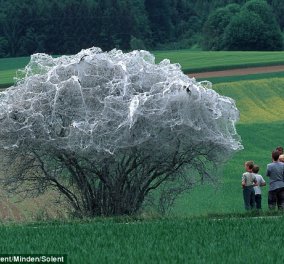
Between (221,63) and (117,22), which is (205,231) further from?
(117,22)

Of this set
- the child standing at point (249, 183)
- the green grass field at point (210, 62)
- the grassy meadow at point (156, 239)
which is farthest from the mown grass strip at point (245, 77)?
the grassy meadow at point (156, 239)

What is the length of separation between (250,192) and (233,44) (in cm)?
7620

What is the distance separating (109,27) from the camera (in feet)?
326

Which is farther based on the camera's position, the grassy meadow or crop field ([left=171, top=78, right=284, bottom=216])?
crop field ([left=171, top=78, right=284, bottom=216])

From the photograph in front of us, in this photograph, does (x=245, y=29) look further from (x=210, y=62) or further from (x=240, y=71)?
(x=240, y=71)

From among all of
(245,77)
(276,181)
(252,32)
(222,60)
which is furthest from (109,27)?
(276,181)

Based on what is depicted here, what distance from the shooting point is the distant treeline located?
3765 inches

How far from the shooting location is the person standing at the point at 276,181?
20.8 m

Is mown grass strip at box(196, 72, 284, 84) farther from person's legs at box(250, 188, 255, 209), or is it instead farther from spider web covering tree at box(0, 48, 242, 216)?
person's legs at box(250, 188, 255, 209)

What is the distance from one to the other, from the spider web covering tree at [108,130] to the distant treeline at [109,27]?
232 ft

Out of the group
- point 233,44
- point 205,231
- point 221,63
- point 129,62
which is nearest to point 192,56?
point 221,63

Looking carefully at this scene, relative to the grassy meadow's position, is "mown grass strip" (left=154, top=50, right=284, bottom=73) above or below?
above

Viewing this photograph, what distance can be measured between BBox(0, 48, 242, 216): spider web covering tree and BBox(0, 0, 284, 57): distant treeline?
70745mm

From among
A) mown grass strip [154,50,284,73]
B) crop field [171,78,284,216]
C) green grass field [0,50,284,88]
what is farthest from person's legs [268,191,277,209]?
mown grass strip [154,50,284,73]
